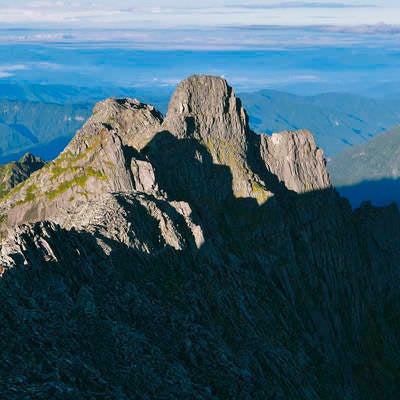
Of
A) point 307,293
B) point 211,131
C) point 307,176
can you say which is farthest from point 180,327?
point 307,176

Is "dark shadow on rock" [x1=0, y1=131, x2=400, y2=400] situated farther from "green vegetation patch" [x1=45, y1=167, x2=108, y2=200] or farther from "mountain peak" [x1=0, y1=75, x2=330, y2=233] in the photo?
"green vegetation patch" [x1=45, y1=167, x2=108, y2=200]

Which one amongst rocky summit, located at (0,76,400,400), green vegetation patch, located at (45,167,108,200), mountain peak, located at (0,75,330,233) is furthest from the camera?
green vegetation patch, located at (45,167,108,200)

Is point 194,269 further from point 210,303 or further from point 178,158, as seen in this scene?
point 178,158

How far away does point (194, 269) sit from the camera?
253 ft

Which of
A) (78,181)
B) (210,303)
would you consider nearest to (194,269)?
(210,303)

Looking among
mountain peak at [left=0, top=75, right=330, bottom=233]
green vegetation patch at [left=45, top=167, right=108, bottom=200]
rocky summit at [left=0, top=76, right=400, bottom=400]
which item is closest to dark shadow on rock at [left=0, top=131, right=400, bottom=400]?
rocky summit at [left=0, top=76, right=400, bottom=400]

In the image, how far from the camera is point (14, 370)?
33.6 meters

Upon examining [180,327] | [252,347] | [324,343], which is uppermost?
[180,327]

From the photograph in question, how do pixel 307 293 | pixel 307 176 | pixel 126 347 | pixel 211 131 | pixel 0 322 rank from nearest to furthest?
pixel 0 322 → pixel 126 347 → pixel 307 293 → pixel 211 131 → pixel 307 176

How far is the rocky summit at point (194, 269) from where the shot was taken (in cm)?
4366

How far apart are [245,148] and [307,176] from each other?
688 inches

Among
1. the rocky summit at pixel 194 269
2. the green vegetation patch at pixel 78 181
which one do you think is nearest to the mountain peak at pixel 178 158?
the green vegetation patch at pixel 78 181

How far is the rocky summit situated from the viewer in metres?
43.7

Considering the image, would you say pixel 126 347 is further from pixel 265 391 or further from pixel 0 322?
pixel 265 391
